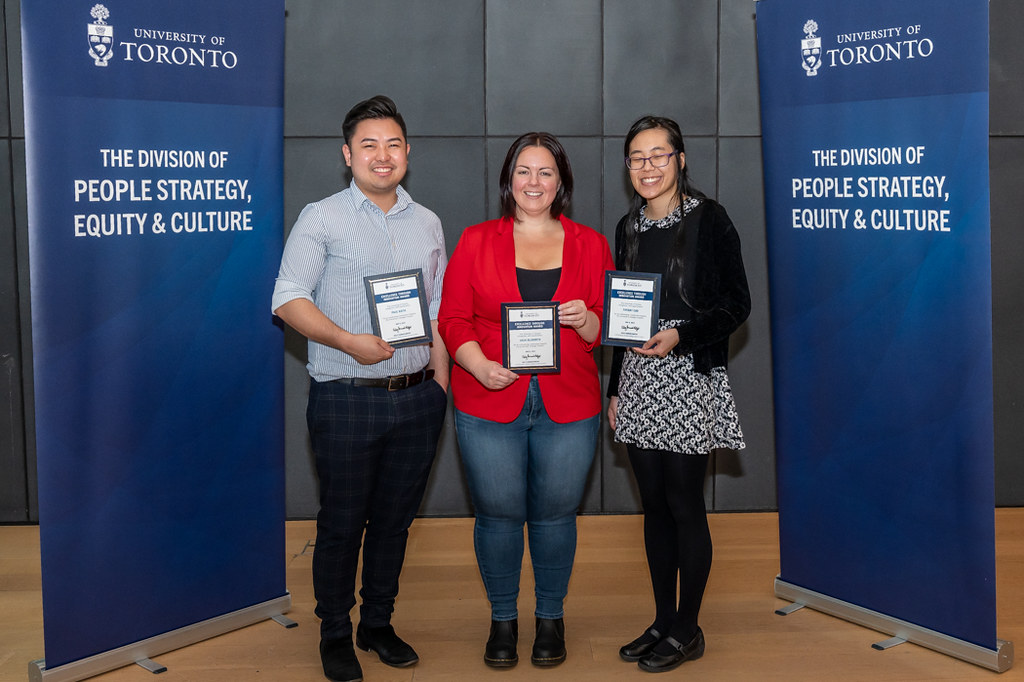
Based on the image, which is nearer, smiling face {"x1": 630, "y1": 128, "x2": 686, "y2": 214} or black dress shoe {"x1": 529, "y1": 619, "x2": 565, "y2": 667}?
smiling face {"x1": 630, "y1": 128, "x2": 686, "y2": 214}

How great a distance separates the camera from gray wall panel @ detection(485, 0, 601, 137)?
4812 millimetres

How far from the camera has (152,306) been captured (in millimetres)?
3203

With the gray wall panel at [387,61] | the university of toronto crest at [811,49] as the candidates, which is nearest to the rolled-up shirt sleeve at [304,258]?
the university of toronto crest at [811,49]

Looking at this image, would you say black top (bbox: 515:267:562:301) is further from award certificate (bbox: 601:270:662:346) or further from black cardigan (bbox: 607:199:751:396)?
black cardigan (bbox: 607:199:751:396)

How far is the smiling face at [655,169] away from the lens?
297 cm

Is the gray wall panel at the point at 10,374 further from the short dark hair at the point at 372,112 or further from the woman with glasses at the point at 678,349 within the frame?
the woman with glasses at the point at 678,349

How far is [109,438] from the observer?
3.15 m

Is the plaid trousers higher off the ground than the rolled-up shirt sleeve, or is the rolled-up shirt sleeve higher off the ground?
the rolled-up shirt sleeve

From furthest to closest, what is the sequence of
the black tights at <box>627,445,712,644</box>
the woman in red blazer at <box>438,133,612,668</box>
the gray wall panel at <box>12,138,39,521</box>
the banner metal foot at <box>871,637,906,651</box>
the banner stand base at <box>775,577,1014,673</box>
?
1. the gray wall panel at <box>12,138,39,521</box>
2. the banner metal foot at <box>871,637,906,651</box>
3. the banner stand base at <box>775,577,1014,673</box>
4. the black tights at <box>627,445,712,644</box>
5. the woman in red blazer at <box>438,133,612,668</box>

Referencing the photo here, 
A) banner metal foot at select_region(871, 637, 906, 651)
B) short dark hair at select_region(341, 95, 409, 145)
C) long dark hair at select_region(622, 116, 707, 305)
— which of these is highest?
short dark hair at select_region(341, 95, 409, 145)

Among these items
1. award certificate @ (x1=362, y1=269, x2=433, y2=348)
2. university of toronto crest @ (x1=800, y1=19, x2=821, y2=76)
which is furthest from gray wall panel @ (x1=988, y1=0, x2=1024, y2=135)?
award certificate @ (x1=362, y1=269, x2=433, y2=348)

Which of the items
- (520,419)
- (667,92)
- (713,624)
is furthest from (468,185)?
(713,624)

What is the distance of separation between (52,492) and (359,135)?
157 centimetres

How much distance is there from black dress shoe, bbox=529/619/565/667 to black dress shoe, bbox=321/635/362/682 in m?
0.62
